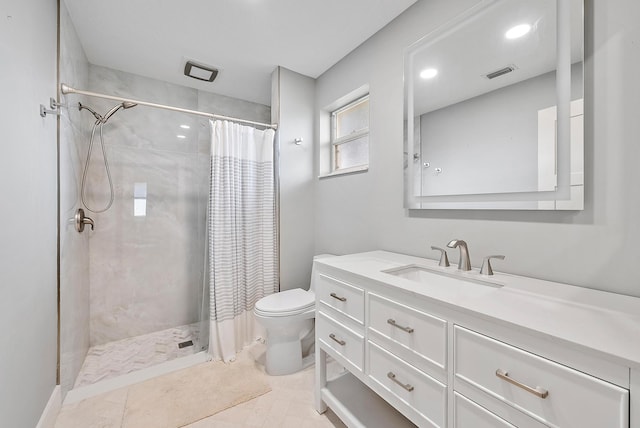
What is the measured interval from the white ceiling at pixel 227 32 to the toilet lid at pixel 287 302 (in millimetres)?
1978

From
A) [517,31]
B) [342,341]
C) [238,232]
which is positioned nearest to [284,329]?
[342,341]

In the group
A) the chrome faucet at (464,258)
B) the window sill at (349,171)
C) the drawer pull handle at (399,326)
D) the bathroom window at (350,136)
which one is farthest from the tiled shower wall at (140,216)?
the chrome faucet at (464,258)

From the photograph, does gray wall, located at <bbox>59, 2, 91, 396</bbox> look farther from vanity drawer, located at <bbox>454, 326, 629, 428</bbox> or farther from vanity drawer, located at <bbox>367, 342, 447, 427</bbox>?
vanity drawer, located at <bbox>454, 326, 629, 428</bbox>

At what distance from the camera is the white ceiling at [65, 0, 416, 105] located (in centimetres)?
166

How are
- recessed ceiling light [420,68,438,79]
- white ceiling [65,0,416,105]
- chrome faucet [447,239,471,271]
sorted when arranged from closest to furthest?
chrome faucet [447,239,471,271] → recessed ceiling light [420,68,438,79] → white ceiling [65,0,416,105]

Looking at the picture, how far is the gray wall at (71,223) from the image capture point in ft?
5.18

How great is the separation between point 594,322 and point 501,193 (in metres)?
0.69

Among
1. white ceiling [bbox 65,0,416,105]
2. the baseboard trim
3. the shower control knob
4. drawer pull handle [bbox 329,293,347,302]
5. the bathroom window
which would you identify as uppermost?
white ceiling [bbox 65,0,416,105]

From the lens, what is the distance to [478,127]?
1.36 meters

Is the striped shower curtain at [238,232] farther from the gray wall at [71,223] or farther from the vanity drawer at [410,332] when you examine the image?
the vanity drawer at [410,332]

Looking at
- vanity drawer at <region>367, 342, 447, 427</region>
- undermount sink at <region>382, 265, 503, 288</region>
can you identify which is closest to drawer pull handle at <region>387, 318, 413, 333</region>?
vanity drawer at <region>367, 342, 447, 427</region>

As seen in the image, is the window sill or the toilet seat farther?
the window sill

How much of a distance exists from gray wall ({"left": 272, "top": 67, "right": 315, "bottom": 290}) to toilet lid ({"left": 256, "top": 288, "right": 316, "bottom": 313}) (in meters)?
0.33

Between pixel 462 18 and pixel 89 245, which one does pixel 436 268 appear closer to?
pixel 462 18
